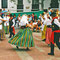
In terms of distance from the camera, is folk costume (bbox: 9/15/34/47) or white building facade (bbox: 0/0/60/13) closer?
folk costume (bbox: 9/15/34/47)

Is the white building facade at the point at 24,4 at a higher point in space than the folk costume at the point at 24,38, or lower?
higher

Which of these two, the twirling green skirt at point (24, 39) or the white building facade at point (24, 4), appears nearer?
the twirling green skirt at point (24, 39)

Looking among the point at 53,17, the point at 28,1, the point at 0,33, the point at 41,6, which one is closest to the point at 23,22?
the point at 53,17

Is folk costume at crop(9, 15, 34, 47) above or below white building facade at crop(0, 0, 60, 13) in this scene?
below

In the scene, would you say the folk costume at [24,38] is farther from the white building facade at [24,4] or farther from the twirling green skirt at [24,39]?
the white building facade at [24,4]

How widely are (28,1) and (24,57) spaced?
95.5ft

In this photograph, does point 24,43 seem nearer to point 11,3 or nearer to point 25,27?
point 25,27

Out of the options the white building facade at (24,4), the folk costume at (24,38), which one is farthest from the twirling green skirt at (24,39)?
the white building facade at (24,4)

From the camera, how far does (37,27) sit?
865 inches

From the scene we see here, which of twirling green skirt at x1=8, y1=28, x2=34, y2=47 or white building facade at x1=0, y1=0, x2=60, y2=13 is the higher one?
white building facade at x1=0, y1=0, x2=60, y2=13

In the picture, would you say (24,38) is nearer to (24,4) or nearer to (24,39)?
(24,39)

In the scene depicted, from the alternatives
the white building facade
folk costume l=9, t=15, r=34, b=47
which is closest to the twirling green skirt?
folk costume l=9, t=15, r=34, b=47

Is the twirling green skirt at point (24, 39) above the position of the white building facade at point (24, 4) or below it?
below

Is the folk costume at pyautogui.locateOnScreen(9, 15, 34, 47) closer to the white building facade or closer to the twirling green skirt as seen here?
the twirling green skirt
